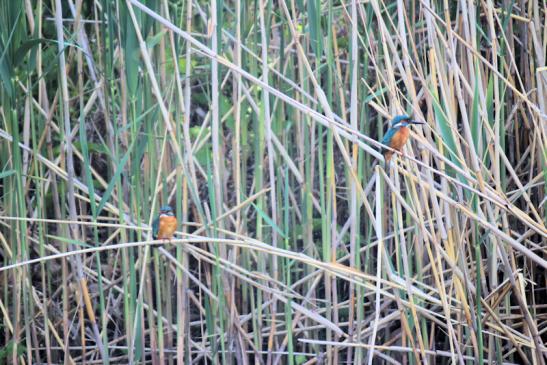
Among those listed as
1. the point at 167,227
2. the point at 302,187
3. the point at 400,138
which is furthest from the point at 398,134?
the point at 167,227

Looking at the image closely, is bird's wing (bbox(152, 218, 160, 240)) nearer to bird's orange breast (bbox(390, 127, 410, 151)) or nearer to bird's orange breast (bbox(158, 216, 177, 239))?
bird's orange breast (bbox(158, 216, 177, 239))

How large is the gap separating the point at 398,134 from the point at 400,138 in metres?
0.02

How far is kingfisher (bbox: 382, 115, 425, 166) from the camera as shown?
124 inches

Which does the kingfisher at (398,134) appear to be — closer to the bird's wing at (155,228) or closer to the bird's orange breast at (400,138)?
the bird's orange breast at (400,138)

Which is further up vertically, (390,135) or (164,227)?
(390,135)

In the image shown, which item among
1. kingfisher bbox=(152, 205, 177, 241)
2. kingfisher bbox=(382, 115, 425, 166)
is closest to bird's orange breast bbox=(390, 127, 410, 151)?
kingfisher bbox=(382, 115, 425, 166)

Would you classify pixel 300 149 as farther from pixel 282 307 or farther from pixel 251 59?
pixel 282 307

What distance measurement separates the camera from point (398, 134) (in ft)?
10.3

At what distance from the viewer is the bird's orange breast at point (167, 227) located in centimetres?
346

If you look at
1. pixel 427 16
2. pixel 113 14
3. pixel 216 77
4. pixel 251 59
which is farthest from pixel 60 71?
pixel 427 16

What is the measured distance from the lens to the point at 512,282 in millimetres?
3135

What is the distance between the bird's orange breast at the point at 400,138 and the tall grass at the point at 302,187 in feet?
0.32

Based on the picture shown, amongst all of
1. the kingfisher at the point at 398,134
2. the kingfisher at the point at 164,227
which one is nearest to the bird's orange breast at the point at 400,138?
the kingfisher at the point at 398,134

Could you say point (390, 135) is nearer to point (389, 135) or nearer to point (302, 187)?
point (389, 135)
